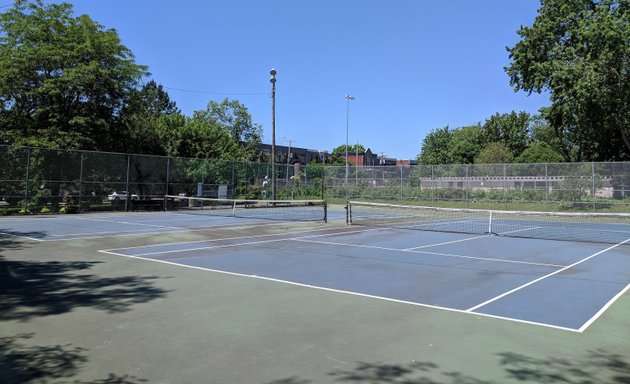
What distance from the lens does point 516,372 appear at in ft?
15.5

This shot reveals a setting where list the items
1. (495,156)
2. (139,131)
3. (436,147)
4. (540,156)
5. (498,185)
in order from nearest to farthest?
(498,185)
(139,131)
(540,156)
(495,156)
(436,147)

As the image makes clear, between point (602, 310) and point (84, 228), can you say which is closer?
point (602, 310)

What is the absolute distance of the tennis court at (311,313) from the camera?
4816 millimetres

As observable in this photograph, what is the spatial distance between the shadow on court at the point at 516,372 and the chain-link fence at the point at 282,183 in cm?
2456

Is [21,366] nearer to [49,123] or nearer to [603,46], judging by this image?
[49,123]

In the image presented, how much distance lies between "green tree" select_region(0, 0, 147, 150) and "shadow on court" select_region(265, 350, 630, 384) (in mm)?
28324

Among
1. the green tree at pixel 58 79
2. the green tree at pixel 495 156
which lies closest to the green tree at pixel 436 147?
the green tree at pixel 495 156

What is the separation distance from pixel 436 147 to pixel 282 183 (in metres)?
50.9

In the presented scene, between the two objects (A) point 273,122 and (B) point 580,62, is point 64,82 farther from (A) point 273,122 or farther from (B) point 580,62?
(B) point 580,62

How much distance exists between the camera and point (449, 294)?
828cm

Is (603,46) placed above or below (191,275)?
above

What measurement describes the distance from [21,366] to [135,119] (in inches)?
1440

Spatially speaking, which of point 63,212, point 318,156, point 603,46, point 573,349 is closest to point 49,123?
point 63,212

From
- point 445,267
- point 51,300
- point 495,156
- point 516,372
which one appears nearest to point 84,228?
point 51,300
